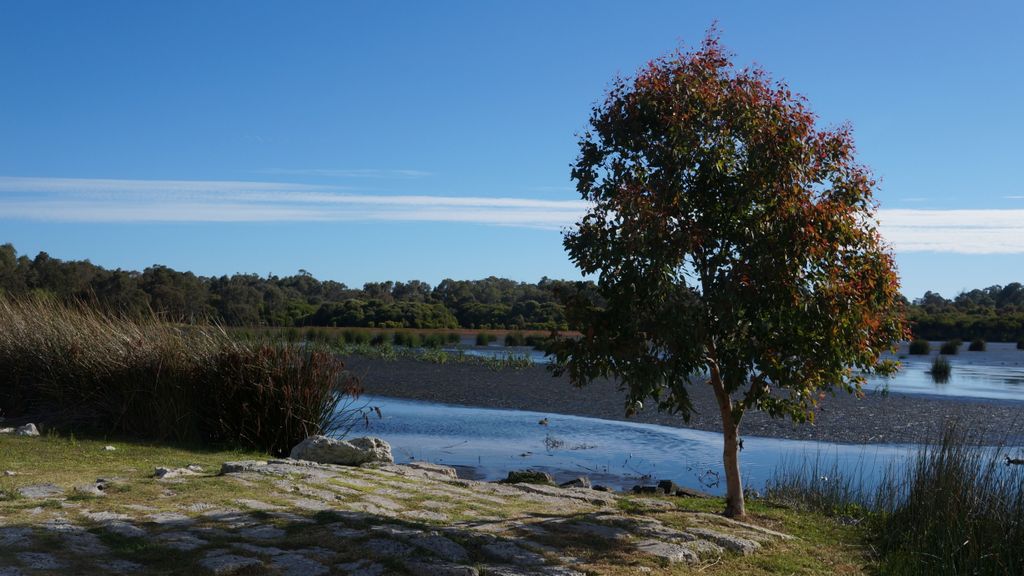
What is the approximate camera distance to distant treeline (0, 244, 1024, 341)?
111ft

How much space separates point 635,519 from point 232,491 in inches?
139

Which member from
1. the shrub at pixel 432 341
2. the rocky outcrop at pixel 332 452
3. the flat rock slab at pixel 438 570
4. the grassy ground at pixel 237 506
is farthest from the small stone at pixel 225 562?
the shrub at pixel 432 341

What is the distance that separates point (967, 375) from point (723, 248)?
2796cm

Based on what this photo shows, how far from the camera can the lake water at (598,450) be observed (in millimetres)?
13164

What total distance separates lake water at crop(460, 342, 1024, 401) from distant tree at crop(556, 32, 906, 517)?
25.5 feet

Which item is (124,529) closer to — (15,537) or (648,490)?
(15,537)

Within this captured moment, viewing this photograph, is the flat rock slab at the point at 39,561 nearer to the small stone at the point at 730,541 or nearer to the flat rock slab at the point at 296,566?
the flat rock slab at the point at 296,566

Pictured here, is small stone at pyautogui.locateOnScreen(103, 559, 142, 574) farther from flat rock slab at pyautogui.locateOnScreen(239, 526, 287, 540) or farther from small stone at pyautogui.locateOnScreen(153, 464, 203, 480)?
small stone at pyautogui.locateOnScreen(153, 464, 203, 480)

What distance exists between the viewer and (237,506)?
24.3ft

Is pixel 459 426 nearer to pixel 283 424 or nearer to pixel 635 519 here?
pixel 283 424

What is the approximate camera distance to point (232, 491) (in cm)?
796

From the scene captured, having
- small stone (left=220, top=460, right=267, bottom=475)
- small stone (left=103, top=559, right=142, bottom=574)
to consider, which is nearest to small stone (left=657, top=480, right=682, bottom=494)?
small stone (left=220, top=460, right=267, bottom=475)

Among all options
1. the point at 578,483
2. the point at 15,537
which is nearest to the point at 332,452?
the point at 578,483

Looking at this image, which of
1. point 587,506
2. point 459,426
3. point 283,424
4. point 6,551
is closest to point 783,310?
point 587,506
